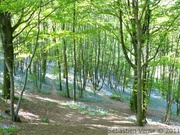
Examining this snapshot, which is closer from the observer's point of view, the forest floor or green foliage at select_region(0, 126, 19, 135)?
green foliage at select_region(0, 126, 19, 135)

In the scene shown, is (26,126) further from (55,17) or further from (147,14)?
(147,14)

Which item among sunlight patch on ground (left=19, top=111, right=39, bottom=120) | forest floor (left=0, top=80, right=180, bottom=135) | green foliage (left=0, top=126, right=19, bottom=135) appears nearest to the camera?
green foliage (left=0, top=126, right=19, bottom=135)

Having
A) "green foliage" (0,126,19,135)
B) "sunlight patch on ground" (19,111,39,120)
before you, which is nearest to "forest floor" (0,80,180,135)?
"sunlight patch on ground" (19,111,39,120)

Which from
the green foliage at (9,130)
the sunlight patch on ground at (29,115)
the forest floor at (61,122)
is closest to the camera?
the green foliage at (9,130)

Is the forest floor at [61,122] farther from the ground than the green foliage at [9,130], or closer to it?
closer to it

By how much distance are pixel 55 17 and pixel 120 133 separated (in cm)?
830

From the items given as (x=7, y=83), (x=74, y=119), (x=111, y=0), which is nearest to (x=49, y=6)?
(x=111, y=0)

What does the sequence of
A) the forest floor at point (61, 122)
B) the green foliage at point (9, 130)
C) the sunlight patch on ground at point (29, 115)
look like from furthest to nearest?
1. the sunlight patch on ground at point (29, 115)
2. the forest floor at point (61, 122)
3. the green foliage at point (9, 130)

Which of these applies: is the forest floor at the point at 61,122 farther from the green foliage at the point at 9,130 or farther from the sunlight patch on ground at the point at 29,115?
the green foliage at the point at 9,130

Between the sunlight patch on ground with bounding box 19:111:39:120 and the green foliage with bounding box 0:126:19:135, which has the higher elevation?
the green foliage with bounding box 0:126:19:135

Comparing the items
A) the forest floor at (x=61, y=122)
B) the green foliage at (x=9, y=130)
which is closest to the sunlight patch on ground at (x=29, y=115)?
the forest floor at (x=61, y=122)

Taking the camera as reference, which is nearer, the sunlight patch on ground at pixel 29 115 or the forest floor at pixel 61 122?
the forest floor at pixel 61 122

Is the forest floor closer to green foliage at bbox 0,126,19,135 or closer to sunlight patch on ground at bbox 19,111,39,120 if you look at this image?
sunlight patch on ground at bbox 19,111,39,120

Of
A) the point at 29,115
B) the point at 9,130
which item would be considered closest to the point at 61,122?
the point at 29,115
